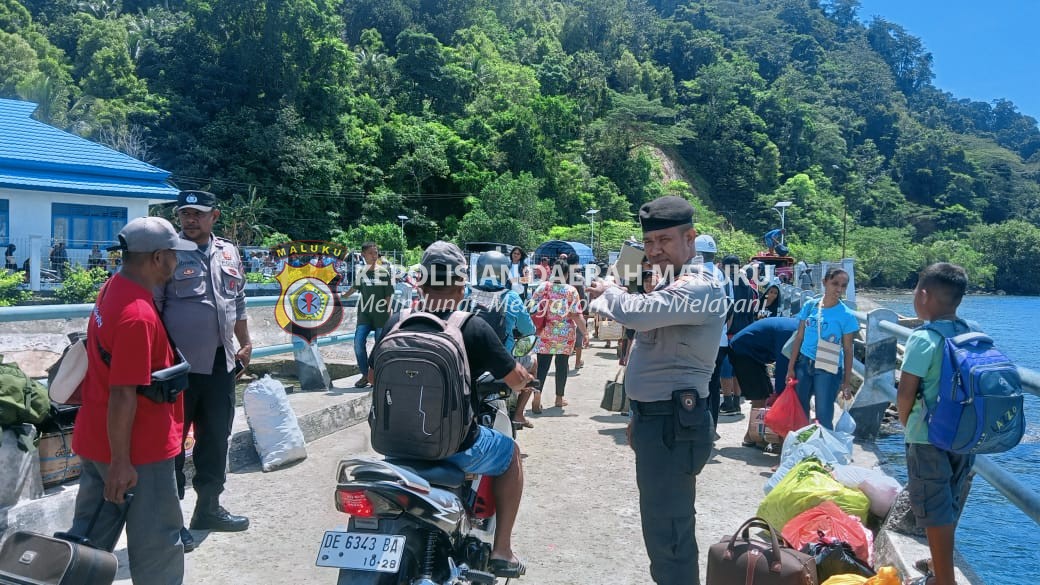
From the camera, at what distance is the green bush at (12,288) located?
15352 mm

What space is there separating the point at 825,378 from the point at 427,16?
7624 cm

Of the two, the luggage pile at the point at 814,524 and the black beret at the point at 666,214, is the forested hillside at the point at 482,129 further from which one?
the black beret at the point at 666,214

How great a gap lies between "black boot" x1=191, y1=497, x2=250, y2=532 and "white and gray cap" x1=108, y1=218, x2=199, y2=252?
2.02 m

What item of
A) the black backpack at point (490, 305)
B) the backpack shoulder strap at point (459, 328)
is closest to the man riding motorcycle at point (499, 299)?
the black backpack at point (490, 305)

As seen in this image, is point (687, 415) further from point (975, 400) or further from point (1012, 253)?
point (1012, 253)

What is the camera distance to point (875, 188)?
321 feet

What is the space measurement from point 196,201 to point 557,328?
4.61 m

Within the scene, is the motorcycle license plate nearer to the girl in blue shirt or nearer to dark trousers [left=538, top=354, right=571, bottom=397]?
the girl in blue shirt

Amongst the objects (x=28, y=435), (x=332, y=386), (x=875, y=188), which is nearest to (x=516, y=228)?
(x=332, y=386)

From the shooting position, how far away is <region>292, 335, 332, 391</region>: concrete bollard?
811 cm

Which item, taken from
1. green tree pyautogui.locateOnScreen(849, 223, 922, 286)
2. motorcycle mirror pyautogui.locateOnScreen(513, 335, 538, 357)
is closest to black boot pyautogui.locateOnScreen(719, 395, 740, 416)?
motorcycle mirror pyautogui.locateOnScreen(513, 335, 538, 357)

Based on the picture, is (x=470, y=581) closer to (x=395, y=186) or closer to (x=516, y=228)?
(x=516, y=228)

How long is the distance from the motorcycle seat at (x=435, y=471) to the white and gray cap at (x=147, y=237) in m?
1.27

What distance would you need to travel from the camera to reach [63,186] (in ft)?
74.6
